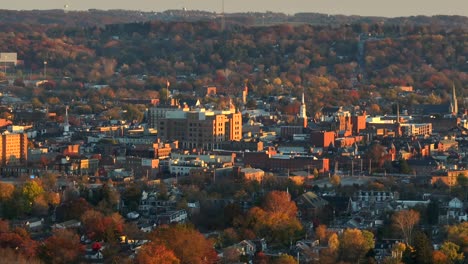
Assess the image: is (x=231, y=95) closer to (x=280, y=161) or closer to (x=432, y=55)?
(x=432, y=55)

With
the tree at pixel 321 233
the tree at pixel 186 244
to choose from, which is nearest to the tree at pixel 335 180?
the tree at pixel 321 233

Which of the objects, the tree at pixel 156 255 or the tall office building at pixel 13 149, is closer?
the tree at pixel 156 255

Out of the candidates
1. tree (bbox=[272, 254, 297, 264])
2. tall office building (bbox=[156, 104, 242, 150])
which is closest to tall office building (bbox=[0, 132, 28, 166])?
tall office building (bbox=[156, 104, 242, 150])

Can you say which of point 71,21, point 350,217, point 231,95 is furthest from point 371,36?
point 350,217

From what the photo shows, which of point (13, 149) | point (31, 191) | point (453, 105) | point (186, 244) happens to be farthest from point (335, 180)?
point (453, 105)

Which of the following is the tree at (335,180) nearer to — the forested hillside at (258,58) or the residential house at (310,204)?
the residential house at (310,204)

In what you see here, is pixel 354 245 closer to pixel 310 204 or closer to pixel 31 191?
pixel 310 204
